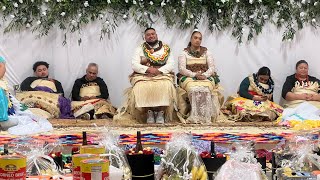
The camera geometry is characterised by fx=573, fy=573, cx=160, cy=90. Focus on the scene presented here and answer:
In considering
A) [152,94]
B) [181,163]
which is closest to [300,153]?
[181,163]

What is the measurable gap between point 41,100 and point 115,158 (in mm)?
4916

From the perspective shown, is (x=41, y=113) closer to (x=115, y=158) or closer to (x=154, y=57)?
(x=154, y=57)

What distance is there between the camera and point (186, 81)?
695cm

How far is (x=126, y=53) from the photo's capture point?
7785 mm

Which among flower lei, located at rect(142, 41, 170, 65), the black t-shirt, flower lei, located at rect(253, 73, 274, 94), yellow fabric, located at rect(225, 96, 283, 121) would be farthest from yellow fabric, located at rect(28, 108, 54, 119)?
the black t-shirt

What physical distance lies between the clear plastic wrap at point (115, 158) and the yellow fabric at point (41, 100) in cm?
470

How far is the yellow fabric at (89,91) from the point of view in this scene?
24.3 feet

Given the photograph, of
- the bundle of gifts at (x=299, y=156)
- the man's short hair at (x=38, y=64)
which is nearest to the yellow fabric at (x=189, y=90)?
the man's short hair at (x=38, y=64)

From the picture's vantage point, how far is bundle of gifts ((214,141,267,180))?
2160mm

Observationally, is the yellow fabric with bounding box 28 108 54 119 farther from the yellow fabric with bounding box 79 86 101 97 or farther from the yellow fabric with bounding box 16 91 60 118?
the yellow fabric with bounding box 79 86 101 97

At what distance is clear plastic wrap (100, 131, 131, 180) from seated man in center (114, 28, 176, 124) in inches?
164

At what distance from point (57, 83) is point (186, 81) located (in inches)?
69.5

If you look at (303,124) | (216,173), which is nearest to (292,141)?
(216,173)

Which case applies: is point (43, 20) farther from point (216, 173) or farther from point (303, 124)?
point (216, 173)
